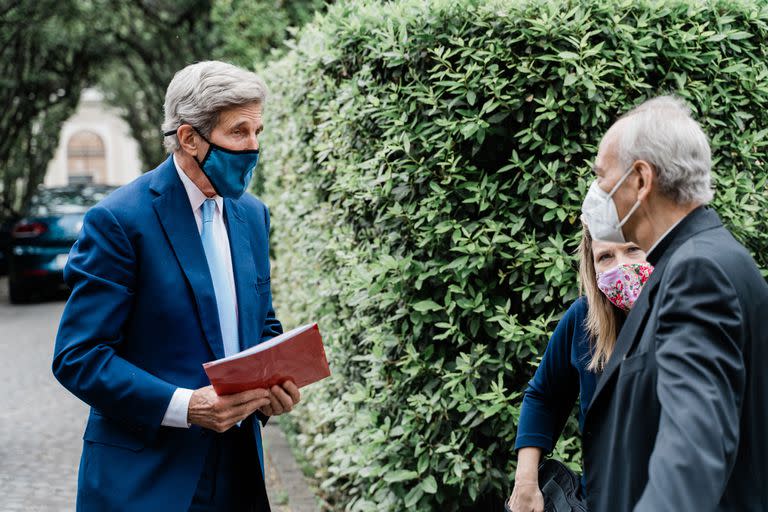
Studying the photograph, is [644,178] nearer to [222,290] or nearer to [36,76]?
[222,290]

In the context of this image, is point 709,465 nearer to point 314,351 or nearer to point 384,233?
point 314,351

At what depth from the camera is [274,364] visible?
2668mm

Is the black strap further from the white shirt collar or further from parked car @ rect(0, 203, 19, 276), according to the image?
parked car @ rect(0, 203, 19, 276)

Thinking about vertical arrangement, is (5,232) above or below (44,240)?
below

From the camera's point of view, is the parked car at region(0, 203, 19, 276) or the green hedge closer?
the green hedge

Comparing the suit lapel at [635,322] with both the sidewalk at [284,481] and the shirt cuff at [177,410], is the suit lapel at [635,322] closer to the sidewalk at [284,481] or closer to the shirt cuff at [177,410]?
the shirt cuff at [177,410]

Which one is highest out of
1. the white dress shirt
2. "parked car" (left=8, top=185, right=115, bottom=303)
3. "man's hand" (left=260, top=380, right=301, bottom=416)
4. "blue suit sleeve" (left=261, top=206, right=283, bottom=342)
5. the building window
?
the white dress shirt

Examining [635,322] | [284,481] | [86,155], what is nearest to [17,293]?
[284,481]

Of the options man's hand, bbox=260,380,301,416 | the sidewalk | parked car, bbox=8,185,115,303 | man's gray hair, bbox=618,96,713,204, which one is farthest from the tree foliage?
man's gray hair, bbox=618,96,713,204

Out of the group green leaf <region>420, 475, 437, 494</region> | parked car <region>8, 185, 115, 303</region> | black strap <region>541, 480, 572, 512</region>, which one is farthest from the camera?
parked car <region>8, 185, 115, 303</region>

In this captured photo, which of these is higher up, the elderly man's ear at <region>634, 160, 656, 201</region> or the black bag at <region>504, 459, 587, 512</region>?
the elderly man's ear at <region>634, 160, 656, 201</region>

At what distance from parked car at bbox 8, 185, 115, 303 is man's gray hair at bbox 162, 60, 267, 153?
41.9 feet

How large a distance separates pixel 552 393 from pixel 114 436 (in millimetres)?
1402

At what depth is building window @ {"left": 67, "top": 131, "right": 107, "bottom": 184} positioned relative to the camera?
197ft
